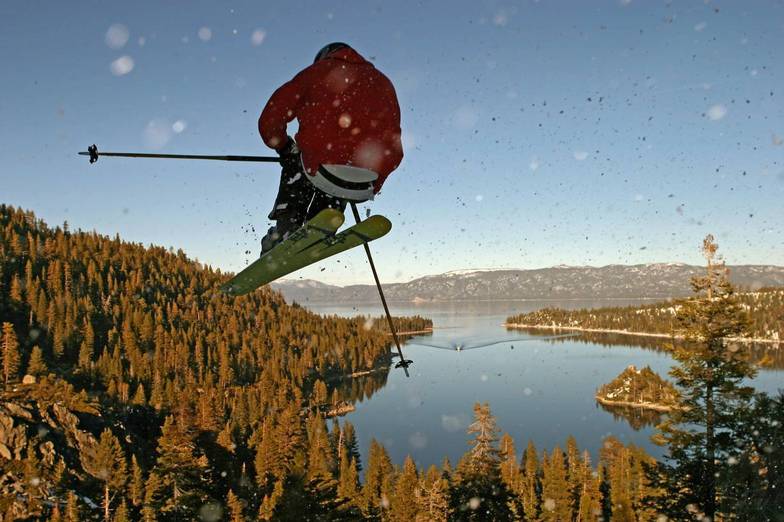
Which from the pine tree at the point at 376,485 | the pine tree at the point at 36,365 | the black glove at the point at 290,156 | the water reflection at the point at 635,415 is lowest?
the water reflection at the point at 635,415

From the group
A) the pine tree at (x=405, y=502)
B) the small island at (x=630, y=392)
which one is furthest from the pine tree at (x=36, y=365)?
the small island at (x=630, y=392)

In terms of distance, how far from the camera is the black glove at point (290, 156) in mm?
2541

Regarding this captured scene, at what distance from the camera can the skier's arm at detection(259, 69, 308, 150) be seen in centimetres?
229

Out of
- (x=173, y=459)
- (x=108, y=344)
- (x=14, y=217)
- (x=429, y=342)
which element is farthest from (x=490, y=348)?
(x=14, y=217)

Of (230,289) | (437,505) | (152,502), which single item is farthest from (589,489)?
(230,289)

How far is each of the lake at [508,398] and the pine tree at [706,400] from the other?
178ft

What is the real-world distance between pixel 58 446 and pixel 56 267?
54.3 m

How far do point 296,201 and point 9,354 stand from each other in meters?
78.6

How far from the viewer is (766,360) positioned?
20.9 m

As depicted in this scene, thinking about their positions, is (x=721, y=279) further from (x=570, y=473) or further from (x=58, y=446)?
(x=58, y=446)

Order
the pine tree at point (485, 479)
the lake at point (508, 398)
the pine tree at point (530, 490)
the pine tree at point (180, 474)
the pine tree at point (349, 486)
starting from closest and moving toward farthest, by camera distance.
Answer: the pine tree at point (485, 479)
the pine tree at point (180, 474)
the pine tree at point (349, 486)
the pine tree at point (530, 490)
the lake at point (508, 398)

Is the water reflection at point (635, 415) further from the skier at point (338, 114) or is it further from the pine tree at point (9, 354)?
the skier at point (338, 114)

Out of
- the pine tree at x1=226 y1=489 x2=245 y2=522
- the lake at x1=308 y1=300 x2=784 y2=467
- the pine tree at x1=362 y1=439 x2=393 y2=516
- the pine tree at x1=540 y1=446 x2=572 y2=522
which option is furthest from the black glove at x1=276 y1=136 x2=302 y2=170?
the lake at x1=308 y1=300 x2=784 y2=467

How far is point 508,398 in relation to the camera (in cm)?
10181
